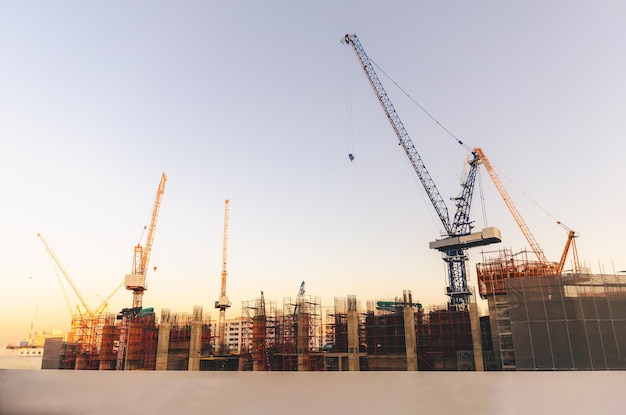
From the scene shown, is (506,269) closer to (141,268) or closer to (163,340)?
(163,340)

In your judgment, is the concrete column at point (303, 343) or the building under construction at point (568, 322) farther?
the concrete column at point (303, 343)

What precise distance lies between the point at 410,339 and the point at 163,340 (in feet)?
125

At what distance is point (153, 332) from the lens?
2766 inches

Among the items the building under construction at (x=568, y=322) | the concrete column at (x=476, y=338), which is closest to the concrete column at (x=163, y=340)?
the concrete column at (x=476, y=338)

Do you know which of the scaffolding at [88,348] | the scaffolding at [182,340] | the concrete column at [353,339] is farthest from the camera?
the scaffolding at [88,348]

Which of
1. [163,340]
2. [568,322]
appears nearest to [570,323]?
[568,322]

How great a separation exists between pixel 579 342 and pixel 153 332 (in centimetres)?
6317

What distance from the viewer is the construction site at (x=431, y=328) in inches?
1337

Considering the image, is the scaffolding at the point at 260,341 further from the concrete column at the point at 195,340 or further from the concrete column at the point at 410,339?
the concrete column at the point at 410,339

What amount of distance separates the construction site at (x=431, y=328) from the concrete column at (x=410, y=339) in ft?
0.40

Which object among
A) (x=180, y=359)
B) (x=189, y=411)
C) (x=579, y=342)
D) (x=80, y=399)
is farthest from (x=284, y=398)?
(x=180, y=359)

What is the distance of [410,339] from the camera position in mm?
49281

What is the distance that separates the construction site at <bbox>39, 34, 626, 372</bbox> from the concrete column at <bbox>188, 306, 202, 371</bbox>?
153mm

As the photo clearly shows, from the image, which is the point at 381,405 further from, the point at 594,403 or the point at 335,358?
the point at 335,358
